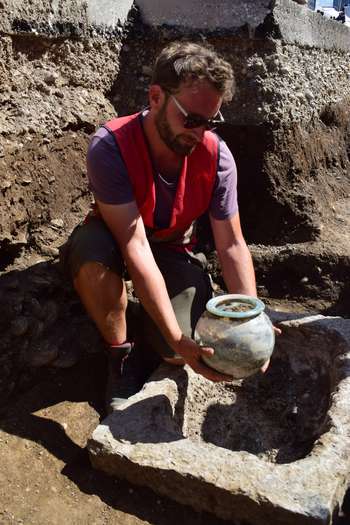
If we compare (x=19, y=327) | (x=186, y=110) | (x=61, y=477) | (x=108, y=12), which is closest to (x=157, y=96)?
(x=186, y=110)

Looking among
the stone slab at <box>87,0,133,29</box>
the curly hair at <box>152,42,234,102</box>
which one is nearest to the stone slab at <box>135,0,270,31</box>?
the stone slab at <box>87,0,133,29</box>

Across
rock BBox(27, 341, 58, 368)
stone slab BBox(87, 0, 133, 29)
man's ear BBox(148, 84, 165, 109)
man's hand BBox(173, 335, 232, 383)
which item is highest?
stone slab BBox(87, 0, 133, 29)

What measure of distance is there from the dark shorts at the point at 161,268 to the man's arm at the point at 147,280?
133 millimetres

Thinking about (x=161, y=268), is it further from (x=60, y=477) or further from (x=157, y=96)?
(x=60, y=477)

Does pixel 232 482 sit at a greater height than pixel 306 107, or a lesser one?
lesser

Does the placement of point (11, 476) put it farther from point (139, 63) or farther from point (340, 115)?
point (340, 115)

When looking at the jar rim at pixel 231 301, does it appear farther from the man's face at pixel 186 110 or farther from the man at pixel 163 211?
the man's face at pixel 186 110

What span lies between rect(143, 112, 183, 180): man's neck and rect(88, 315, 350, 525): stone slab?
33.2 inches

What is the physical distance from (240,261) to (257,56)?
6.02ft

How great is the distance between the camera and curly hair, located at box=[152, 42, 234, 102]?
7.10 ft

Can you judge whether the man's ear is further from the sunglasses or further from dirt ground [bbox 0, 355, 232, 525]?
dirt ground [bbox 0, 355, 232, 525]

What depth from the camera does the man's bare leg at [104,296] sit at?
7.84ft

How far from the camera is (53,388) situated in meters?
2.68

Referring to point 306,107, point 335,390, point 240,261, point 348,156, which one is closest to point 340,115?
point 348,156
